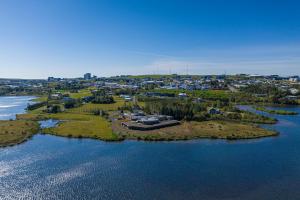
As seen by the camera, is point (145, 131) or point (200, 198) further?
point (145, 131)

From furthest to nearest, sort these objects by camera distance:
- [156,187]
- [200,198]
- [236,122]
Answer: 1. [236,122]
2. [156,187]
3. [200,198]

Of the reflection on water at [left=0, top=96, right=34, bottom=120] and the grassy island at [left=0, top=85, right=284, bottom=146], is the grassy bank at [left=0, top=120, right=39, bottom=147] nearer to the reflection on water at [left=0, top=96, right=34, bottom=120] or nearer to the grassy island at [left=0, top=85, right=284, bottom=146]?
the grassy island at [left=0, top=85, right=284, bottom=146]

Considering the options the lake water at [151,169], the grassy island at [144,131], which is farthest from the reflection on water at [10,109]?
the lake water at [151,169]

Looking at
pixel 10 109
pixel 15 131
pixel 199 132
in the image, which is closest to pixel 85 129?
pixel 15 131

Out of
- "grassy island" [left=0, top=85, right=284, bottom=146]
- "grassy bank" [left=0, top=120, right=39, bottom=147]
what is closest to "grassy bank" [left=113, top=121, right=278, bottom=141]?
"grassy island" [left=0, top=85, right=284, bottom=146]

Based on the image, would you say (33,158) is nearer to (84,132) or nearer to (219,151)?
(84,132)

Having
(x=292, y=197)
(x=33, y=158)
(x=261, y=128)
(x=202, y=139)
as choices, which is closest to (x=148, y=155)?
(x=202, y=139)
